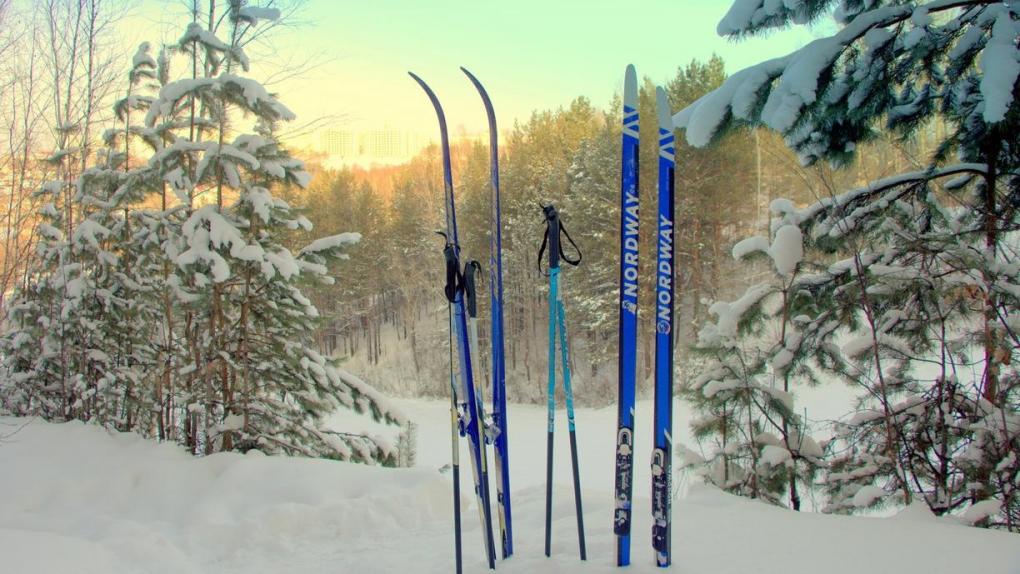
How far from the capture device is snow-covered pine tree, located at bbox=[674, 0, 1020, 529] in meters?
2.43

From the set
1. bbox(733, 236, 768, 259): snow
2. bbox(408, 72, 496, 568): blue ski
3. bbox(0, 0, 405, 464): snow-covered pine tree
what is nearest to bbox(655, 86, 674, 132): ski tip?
bbox(408, 72, 496, 568): blue ski

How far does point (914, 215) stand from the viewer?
3.78 m

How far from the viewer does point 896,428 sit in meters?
3.36

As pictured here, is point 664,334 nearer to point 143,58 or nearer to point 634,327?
point 634,327

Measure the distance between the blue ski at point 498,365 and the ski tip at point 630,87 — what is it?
69 centimetres

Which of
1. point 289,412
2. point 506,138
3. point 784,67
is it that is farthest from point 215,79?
point 506,138

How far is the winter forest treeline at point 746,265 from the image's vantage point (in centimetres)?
263

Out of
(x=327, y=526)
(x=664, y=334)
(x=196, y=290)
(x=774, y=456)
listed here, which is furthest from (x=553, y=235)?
(x=196, y=290)

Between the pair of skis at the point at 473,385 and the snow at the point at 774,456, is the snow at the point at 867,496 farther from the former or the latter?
the pair of skis at the point at 473,385

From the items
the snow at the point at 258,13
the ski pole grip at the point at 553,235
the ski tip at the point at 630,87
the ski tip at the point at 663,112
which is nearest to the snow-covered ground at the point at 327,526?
the ski pole grip at the point at 553,235

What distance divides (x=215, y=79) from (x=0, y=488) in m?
4.08

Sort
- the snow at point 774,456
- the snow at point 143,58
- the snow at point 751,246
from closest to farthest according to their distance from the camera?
the snow at point 774,456 < the snow at point 751,246 < the snow at point 143,58

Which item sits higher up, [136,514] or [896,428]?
[896,428]

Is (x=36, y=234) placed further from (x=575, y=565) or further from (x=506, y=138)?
(x=506, y=138)
